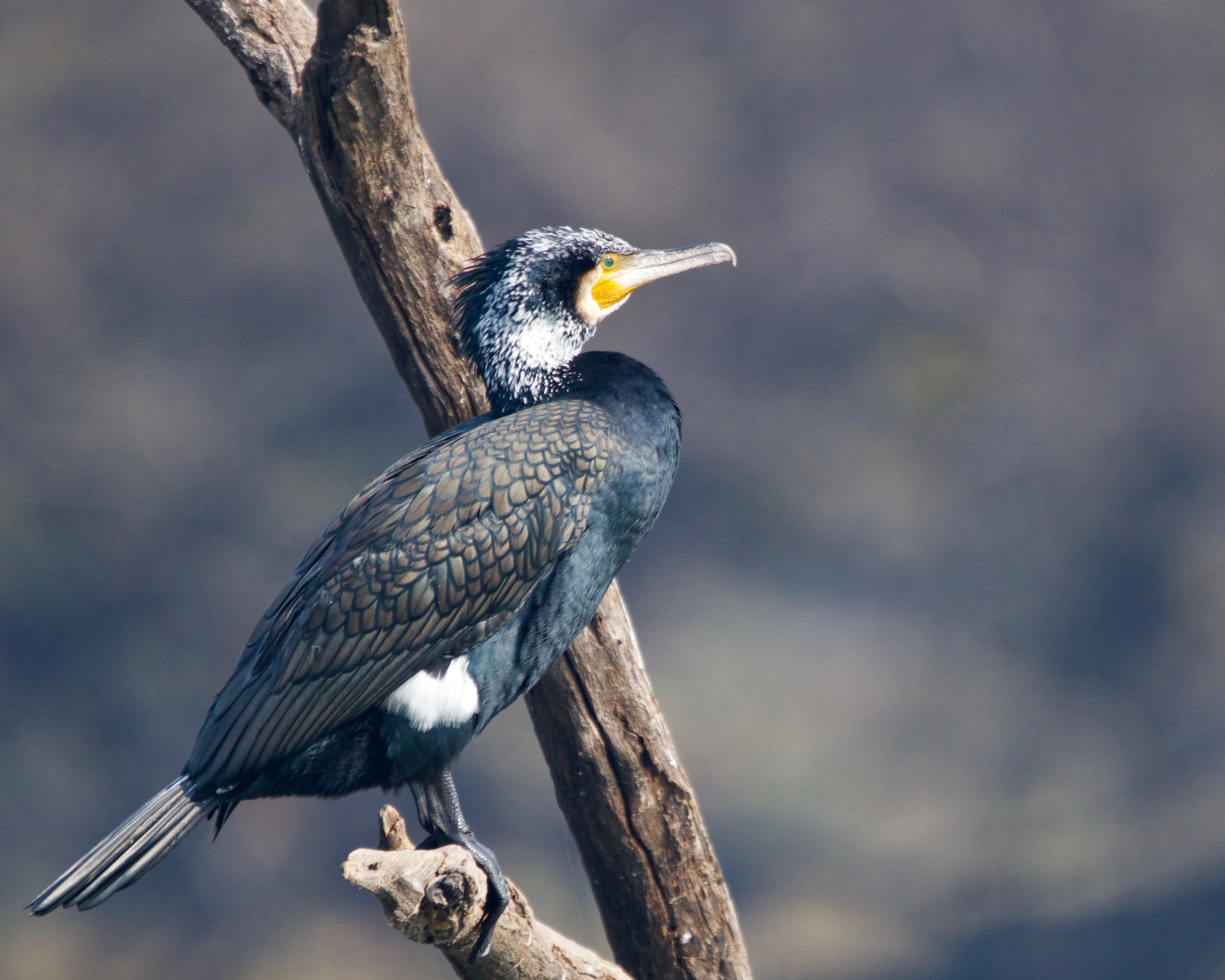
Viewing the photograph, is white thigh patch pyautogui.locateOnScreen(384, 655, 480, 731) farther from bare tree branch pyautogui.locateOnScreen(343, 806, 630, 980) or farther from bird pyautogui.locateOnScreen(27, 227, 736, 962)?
bare tree branch pyautogui.locateOnScreen(343, 806, 630, 980)

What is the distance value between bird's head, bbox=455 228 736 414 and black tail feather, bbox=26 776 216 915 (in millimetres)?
987

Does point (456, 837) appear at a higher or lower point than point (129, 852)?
higher

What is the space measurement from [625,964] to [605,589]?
112cm

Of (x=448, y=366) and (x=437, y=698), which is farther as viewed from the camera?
(x=448, y=366)

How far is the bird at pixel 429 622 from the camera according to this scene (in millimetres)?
2021

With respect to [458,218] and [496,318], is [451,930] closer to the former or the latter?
[496,318]

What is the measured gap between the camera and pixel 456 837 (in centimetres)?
215

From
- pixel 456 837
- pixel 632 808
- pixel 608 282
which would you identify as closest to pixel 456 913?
pixel 456 837

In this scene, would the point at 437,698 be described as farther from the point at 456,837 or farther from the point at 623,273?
the point at 623,273

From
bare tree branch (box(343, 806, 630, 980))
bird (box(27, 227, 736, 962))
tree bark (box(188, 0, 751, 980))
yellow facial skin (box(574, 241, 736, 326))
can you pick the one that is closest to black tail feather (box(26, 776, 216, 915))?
bird (box(27, 227, 736, 962))

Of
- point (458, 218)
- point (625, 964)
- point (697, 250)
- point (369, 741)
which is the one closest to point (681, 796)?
point (625, 964)

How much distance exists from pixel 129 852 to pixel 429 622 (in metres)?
0.63

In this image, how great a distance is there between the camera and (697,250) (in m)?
2.49

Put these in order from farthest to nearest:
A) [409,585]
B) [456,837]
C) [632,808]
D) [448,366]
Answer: [632,808], [448,366], [456,837], [409,585]
